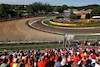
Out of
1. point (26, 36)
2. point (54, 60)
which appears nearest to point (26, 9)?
point (26, 36)

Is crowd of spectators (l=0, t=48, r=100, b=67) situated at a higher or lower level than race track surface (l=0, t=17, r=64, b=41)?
higher

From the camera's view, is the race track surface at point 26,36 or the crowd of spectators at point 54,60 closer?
the crowd of spectators at point 54,60

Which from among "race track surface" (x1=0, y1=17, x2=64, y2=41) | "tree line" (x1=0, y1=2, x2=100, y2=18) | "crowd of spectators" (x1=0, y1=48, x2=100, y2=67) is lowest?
"race track surface" (x1=0, y1=17, x2=64, y2=41)

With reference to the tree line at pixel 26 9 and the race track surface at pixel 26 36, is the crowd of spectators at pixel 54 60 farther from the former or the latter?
the tree line at pixel 26 9

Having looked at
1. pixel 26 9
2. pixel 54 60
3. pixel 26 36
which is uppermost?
pixel 26 9

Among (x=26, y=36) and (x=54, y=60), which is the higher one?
(x=54, y=60)

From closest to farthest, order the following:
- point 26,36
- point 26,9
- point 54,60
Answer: point 54,60 → point 26,36 → point 26,9

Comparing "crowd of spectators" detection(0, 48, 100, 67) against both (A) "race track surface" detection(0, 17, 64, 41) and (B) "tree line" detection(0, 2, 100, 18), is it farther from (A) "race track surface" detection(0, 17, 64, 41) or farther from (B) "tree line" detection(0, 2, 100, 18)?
(B) "tree line" detection(0, 2, 100, 18)

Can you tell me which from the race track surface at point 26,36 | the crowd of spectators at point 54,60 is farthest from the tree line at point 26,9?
the crowd of spectators at point 54,60

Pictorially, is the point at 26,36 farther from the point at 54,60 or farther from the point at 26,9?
the point at 26,9

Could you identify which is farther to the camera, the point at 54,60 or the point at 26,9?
the point at 26,9

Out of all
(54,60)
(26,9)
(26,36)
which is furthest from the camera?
(26,9)

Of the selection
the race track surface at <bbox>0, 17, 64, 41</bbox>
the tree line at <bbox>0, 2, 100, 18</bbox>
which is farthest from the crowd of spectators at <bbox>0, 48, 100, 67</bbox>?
the tree line at <bbox>0, 2, 100, 18</bbox>

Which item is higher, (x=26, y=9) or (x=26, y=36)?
(x=26, y=9)
